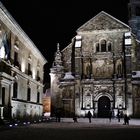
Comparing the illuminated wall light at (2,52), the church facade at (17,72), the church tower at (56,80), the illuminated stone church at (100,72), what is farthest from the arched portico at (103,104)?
the illuminated wall light at (2,52)

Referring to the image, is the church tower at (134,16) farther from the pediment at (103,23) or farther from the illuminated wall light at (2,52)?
the illuminated wall light at (2,52)

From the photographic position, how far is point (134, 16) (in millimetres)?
53125

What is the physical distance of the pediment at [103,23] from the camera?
4551 cm

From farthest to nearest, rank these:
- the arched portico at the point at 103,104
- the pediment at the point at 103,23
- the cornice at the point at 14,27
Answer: the pediment at the point at 103,23, the arched portico at the point at 103,104, the cornice at the point at 14,27

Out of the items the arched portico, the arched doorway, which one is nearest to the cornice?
the arched portico

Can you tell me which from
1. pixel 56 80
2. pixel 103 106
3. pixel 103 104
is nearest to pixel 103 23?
pixel 56 80

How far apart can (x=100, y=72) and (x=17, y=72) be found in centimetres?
2017

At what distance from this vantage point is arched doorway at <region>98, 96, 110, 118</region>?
146 ft

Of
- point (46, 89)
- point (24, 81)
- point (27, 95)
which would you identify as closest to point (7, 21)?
point (24, 81)

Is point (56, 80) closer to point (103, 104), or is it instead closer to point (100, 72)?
point (100, 72)

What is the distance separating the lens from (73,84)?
4538 cm

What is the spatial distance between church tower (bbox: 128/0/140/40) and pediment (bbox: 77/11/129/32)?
25.1 feet

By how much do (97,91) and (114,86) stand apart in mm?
2720

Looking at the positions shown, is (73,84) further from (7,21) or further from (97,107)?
(7,21)
